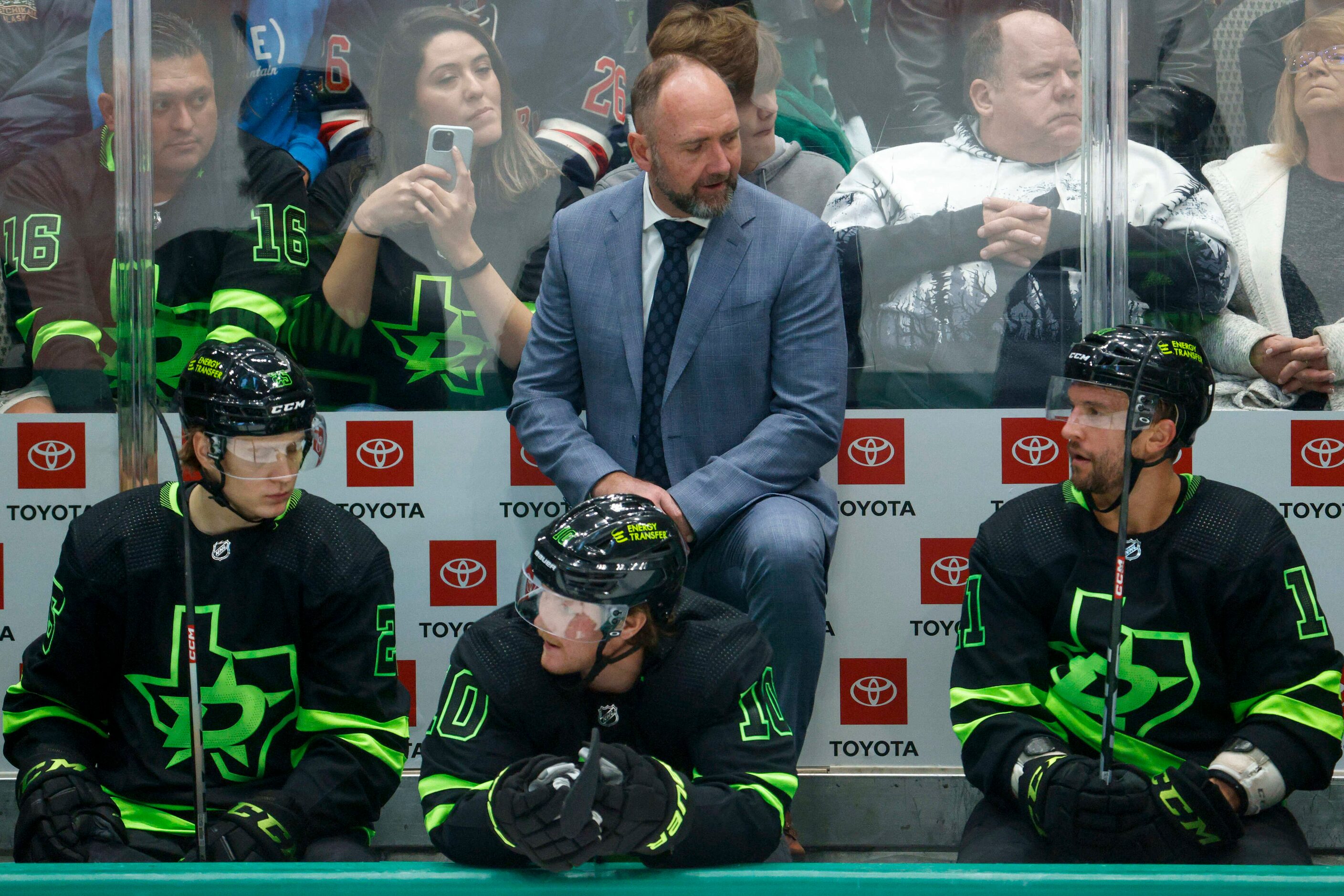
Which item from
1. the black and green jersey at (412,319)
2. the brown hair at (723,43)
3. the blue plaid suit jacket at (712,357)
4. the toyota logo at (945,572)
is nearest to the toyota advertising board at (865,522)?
the toyota logo at (945,572)

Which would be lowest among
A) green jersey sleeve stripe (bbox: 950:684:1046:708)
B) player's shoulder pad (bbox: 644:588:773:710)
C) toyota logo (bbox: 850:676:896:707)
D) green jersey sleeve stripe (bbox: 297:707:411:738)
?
toyota logo (bbox: 850:676:896:707)

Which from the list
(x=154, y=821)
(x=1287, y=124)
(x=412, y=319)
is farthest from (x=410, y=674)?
(x=1287, y=124)

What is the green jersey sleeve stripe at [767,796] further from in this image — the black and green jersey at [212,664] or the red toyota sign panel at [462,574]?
the red toyota sign panel at [462,574]

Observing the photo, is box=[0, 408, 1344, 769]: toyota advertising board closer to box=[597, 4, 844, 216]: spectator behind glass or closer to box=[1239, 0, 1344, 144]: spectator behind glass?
box=[597, 4, 844, 216]: spectator behind glass

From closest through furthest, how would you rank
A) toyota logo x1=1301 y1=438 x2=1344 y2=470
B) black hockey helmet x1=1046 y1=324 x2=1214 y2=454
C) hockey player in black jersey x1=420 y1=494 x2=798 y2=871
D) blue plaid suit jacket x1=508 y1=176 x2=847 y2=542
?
hockey player in black jersey x1=420 y1=494 x2=798 y2=871 < black hockey helmet x1=1046 y1=324 x2=1214 y2=454 < blue plaid suit jacket x1=508 y1=176 x2=847 y2=542 < toyota logo x1=1301 y1=438 x2=1344 y2=470

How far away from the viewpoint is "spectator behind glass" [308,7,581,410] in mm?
3252

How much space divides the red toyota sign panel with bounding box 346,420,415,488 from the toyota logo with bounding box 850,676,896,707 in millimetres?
1111

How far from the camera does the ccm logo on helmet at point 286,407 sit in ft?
7.41

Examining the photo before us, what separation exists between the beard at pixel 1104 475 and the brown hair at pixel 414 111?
152 centimetres

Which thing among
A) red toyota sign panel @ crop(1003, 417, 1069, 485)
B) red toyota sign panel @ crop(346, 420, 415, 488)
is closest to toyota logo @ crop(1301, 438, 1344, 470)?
red toyota sign panel @ crop(1003, 417, 1069, 485)

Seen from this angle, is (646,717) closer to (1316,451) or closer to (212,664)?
(212,664)

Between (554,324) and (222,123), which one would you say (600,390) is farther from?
(222,123)

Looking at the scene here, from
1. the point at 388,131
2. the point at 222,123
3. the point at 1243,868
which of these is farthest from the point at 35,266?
the point at 1243,868

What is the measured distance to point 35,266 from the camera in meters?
3.19
